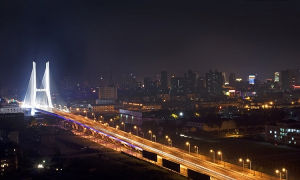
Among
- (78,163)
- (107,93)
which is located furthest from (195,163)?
(107,93)

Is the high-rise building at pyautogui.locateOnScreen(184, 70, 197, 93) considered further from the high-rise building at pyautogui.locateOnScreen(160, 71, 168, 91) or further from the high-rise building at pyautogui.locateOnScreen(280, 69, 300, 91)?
the high-rise building at pyautogui.locateOnScreen(280, 69, 300, 91)

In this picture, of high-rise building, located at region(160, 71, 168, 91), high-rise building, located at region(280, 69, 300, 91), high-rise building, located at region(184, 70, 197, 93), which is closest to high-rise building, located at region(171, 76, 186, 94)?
high-rise building, located at region(184, 70, 197, 93)

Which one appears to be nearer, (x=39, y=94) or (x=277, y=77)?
(x=39, y=94)

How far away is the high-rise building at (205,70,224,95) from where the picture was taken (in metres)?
42.6

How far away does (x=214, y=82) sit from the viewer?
43.1m

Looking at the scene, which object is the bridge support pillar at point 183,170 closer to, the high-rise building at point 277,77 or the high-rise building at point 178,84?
the high-rise building at point 178,84

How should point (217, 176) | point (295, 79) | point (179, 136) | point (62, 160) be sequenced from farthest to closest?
point (295, 79) < point (179, 136) < point (62, 160) < point (217, 176)

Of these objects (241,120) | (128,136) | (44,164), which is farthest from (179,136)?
(44,164)

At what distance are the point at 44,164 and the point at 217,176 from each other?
4.71 metres

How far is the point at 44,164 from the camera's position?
9.69 meters

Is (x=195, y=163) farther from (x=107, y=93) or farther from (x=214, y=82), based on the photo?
(x=214, y=82)

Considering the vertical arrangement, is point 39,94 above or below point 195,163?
above

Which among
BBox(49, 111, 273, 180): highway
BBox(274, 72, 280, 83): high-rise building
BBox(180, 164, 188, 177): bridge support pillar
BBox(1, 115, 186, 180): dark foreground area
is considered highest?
BBox(274, 72, 280, 83): high-rise building

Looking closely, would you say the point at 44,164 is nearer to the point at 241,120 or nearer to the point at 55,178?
the point at 55,178
